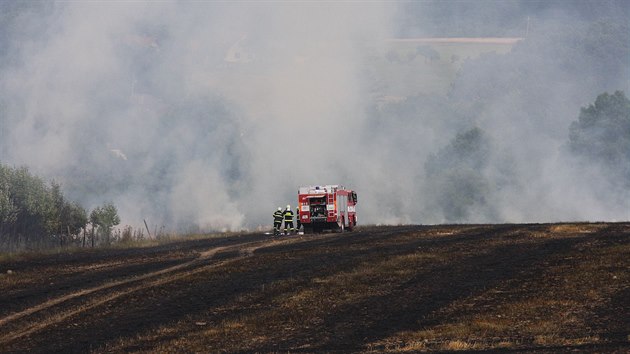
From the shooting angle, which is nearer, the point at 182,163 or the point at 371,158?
the point at 182,163

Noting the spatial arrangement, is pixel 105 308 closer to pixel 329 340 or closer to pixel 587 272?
pixel 329 340

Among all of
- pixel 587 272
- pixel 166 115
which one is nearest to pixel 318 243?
pixel 587 272

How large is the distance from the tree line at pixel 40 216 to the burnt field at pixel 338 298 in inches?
829

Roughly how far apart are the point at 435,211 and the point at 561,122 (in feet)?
131

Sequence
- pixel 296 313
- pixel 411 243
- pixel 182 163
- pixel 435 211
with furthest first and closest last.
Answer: pixel 182 163
pixel 435 211
pixel 411 243
pixel 296 313

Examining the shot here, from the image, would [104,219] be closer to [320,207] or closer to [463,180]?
[320,207]

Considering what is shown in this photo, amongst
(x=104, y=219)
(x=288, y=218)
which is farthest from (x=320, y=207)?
(x=104, y=219)

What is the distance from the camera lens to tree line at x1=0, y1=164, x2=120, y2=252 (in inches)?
2800

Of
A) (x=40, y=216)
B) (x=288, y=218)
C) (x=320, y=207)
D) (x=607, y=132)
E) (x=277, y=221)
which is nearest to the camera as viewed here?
(x=277, y=221)

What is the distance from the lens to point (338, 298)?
110 feet

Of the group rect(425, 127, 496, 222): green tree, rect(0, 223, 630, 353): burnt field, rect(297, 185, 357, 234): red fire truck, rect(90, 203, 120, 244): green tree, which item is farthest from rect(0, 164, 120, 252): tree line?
rect(425, 127, 496, 222): green tree

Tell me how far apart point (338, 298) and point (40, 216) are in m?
45.6

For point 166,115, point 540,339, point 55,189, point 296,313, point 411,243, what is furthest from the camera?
point 166,115

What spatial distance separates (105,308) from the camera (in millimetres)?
33688
